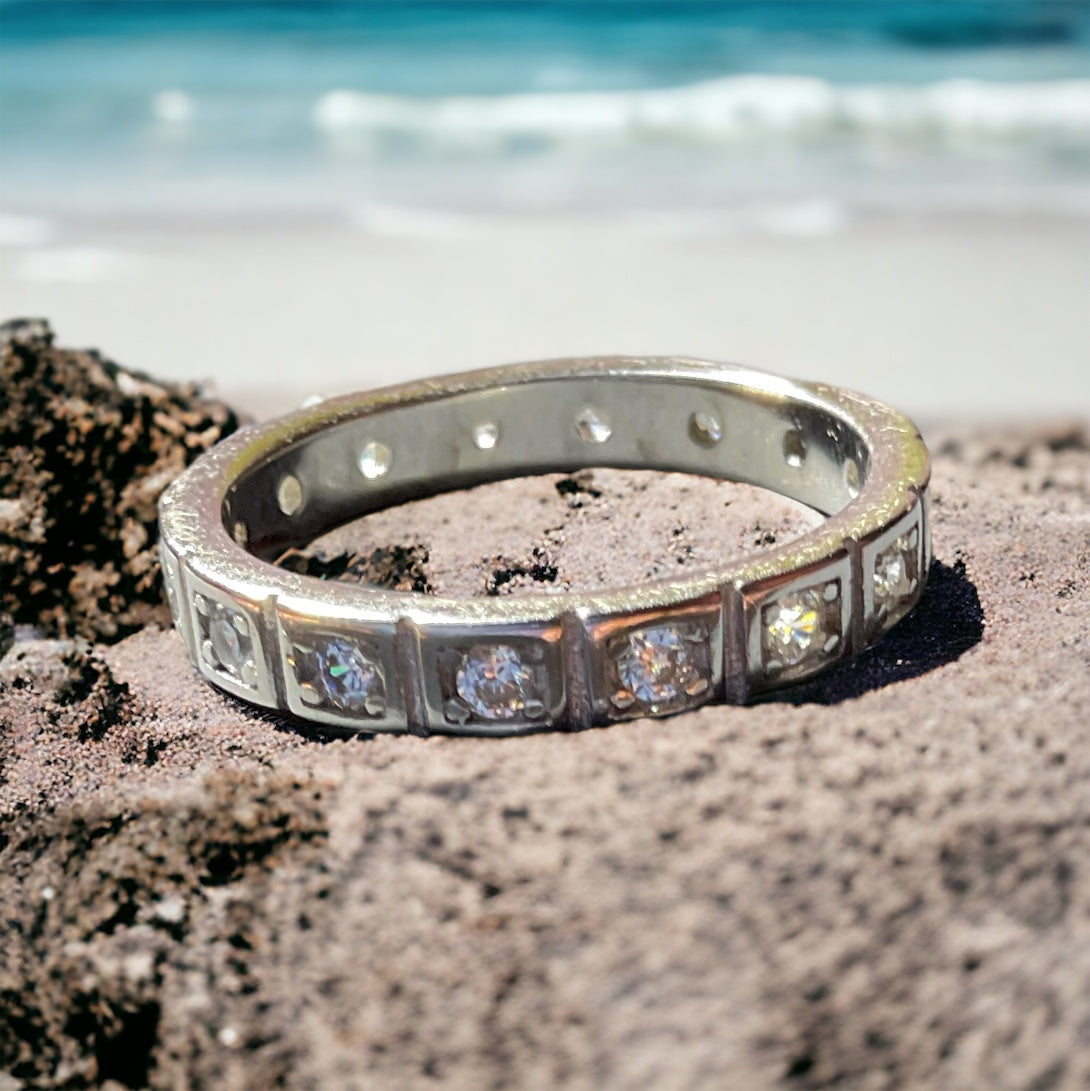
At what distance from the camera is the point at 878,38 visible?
8.75m

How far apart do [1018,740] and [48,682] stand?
4.06 ft

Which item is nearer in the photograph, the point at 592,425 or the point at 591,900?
the point at 591,900

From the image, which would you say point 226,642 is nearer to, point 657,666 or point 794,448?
point 657,666

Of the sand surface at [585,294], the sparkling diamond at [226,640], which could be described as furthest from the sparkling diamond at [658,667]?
the sand surface at [585,294]

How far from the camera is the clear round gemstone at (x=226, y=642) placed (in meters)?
1.89

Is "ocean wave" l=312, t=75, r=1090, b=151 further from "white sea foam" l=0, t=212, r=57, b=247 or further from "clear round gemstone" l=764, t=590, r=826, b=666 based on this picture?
"clear round gemstone" l=764, t=590, r=826, b=666

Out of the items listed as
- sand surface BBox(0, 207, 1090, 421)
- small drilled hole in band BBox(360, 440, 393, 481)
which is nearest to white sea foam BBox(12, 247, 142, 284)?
sand surface BBox(0, 207, 1090, 421)

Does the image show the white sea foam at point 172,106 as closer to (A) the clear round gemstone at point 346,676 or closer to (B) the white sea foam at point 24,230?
(B) the white sea foam at point 24,230

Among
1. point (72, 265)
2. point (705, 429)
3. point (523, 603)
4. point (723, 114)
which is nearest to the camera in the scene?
point (523, 603)

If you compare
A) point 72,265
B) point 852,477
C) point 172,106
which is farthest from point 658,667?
point 172,106

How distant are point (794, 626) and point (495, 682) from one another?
360mm

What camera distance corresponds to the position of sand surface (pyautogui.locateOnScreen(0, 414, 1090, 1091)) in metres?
1.25

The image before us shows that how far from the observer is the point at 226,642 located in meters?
1.91

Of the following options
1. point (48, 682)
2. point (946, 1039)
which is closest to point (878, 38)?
point (48, 682)
